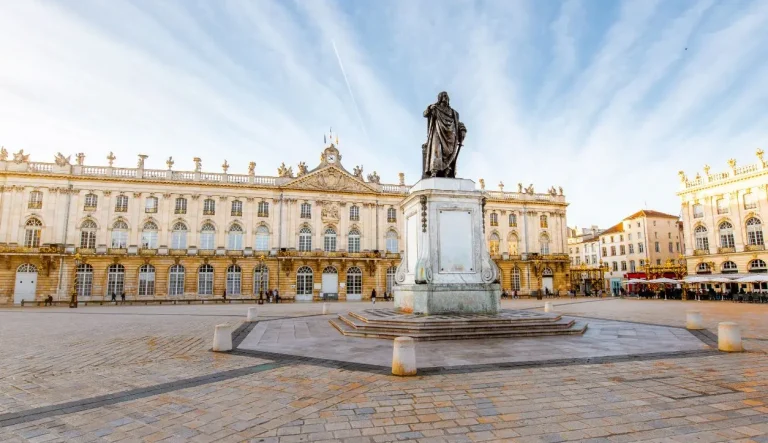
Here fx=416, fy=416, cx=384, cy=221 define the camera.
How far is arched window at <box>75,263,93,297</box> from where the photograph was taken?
119 feet

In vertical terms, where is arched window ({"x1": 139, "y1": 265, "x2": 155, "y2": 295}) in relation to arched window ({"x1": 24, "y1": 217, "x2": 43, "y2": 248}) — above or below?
below

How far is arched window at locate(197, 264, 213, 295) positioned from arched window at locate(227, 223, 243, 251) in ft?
9.36

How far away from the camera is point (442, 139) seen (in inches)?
529

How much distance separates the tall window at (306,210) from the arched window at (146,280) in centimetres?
1458

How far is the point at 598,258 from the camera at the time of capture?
224 ft

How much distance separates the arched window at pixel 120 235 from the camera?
125 feet

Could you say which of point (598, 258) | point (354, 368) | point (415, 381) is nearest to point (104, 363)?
point (354, 368)

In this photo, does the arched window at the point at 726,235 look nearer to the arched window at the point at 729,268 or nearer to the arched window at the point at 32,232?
the arched window at the point at 729,268

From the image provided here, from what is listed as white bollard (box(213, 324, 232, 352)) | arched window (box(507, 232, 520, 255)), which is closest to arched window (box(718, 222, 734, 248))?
arched window (box(507, 232, 520, 255))

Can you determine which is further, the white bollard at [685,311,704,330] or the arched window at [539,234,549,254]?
the arched window at [539,234,549,254]

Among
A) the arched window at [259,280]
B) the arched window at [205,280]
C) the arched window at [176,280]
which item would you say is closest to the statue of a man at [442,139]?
the arched window at [259,280]

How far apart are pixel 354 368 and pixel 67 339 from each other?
8.84 metres

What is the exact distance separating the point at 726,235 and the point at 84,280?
60826 millimetres

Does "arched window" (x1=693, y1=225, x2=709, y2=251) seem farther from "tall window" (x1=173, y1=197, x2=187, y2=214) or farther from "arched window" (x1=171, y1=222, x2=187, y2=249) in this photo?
"tall window" (x1=173, y1=197, x2=187, y2=214)
